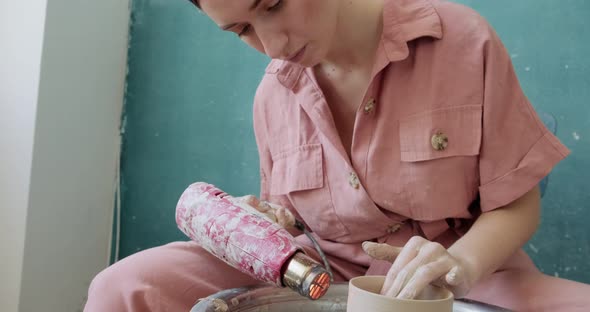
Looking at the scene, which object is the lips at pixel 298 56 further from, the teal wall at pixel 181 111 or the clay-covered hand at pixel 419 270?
the teal wall at pixel 181 111

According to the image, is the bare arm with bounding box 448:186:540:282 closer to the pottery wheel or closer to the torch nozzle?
the pottery wheel

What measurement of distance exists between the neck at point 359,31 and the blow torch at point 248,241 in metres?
0.31

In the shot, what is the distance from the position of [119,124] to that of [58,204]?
0.30 meters

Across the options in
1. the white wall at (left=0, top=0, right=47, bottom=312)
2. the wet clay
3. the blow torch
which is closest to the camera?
the wet clay

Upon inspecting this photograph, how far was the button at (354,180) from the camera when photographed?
2.73 ft

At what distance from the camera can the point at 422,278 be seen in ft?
1.92

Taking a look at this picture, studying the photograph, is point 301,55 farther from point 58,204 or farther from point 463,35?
point 58,204

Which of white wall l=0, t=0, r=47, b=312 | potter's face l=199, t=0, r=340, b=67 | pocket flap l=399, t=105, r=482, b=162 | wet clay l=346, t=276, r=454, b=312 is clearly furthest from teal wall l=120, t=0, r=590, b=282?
wet clay l=346, t=276, r=454, b=312

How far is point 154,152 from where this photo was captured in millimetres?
1554

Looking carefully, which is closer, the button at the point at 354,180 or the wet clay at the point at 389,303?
the wet clay at the point at 389,303

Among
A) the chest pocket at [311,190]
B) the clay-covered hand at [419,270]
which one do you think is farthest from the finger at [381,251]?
the chest pocket at [311,190]

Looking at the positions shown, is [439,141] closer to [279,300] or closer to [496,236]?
[496,236]

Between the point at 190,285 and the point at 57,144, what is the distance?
0.76m

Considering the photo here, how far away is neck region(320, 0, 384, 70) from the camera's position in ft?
2.85
